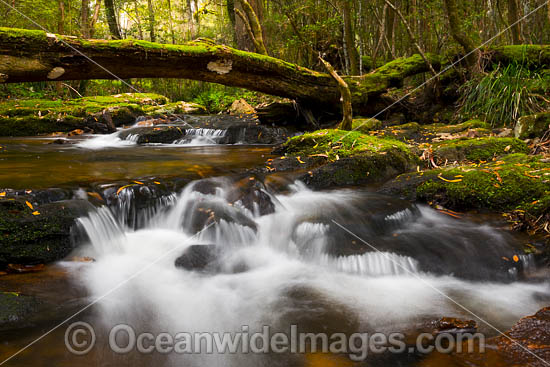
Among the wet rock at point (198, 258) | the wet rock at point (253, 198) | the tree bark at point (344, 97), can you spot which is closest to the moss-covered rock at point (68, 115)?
the tree bark at point (344, 97)

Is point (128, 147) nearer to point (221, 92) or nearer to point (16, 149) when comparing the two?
point (16, 149)

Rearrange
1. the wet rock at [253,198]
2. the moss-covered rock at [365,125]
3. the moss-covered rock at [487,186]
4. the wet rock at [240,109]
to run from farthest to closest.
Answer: the wet rock at [240,109] < the moss-covered rock at [365,125] < the wet rock at [253,198] < the moss-covered rock at [487,186]

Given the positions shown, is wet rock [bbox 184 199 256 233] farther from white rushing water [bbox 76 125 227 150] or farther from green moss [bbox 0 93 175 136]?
green moss [bbox 0 93 175 136]

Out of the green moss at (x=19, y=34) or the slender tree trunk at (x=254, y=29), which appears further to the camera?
the slender tree trunk at (x=254, y=29)

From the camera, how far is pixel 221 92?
16.4 metres

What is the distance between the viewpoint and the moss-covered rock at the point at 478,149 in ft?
17.4

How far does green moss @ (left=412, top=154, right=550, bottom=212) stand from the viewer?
3.79 meters

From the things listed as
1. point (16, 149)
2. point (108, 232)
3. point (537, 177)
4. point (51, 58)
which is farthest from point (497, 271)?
point (16, 149)

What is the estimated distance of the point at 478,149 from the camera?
5.46m

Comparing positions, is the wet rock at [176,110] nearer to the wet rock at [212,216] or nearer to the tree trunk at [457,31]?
the tree trunk at [457,31]

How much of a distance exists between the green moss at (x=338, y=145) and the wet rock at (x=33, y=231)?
356 cm

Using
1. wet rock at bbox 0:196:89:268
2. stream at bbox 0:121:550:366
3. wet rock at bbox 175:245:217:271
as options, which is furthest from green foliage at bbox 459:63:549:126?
wet rock at bbox 0:196:89:268

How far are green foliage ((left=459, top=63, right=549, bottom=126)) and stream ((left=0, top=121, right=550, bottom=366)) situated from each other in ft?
15.1

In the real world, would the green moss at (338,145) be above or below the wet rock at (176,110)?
below
